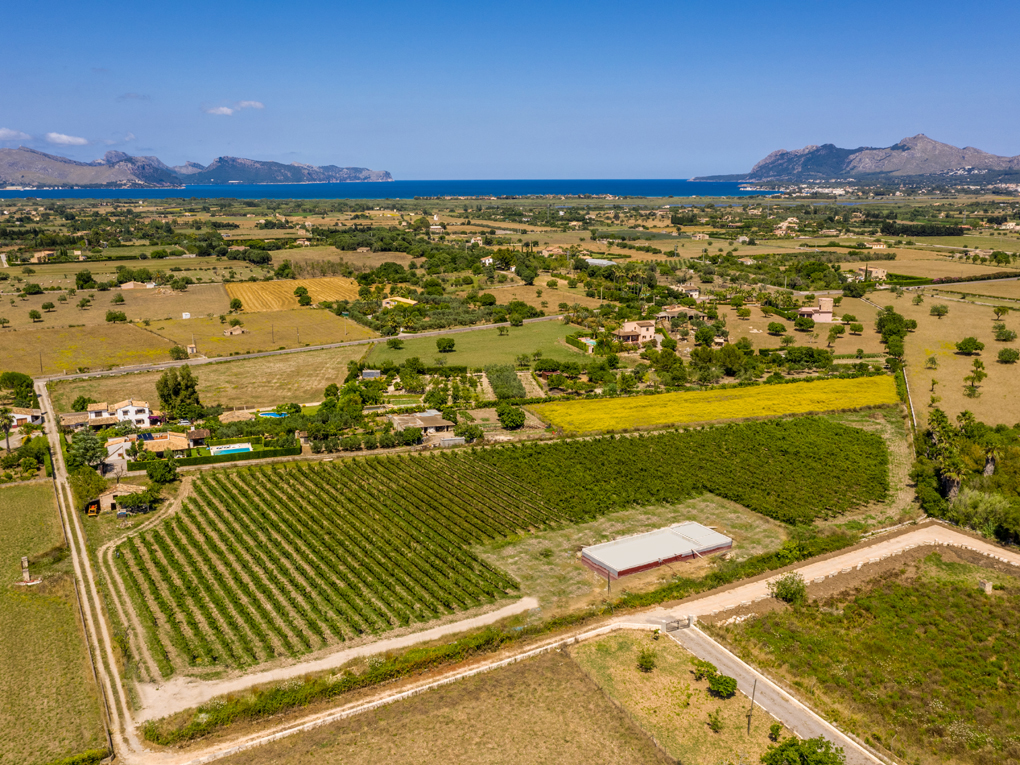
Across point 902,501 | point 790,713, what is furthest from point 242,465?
point 902,501

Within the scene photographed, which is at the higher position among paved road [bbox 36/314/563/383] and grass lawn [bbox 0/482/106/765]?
paved road [bbox 36/314/563/383]

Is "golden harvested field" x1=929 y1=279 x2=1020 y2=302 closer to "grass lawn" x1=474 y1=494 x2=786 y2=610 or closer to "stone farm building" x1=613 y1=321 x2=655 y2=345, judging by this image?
"stone farm building" x1=613 y1=321 x2=655 y2=345

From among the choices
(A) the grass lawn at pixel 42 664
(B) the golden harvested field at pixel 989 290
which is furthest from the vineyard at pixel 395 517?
(B) the golden harvested field at pixel 989 290

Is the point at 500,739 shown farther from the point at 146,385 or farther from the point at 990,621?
the point at 146,385

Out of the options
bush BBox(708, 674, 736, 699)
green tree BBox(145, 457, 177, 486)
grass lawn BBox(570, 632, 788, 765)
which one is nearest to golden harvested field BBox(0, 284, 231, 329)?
green tree BBox(145, 457, 177, 486)

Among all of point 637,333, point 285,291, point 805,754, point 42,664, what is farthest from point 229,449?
point 285,291

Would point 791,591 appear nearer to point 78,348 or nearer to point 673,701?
point 673,701
